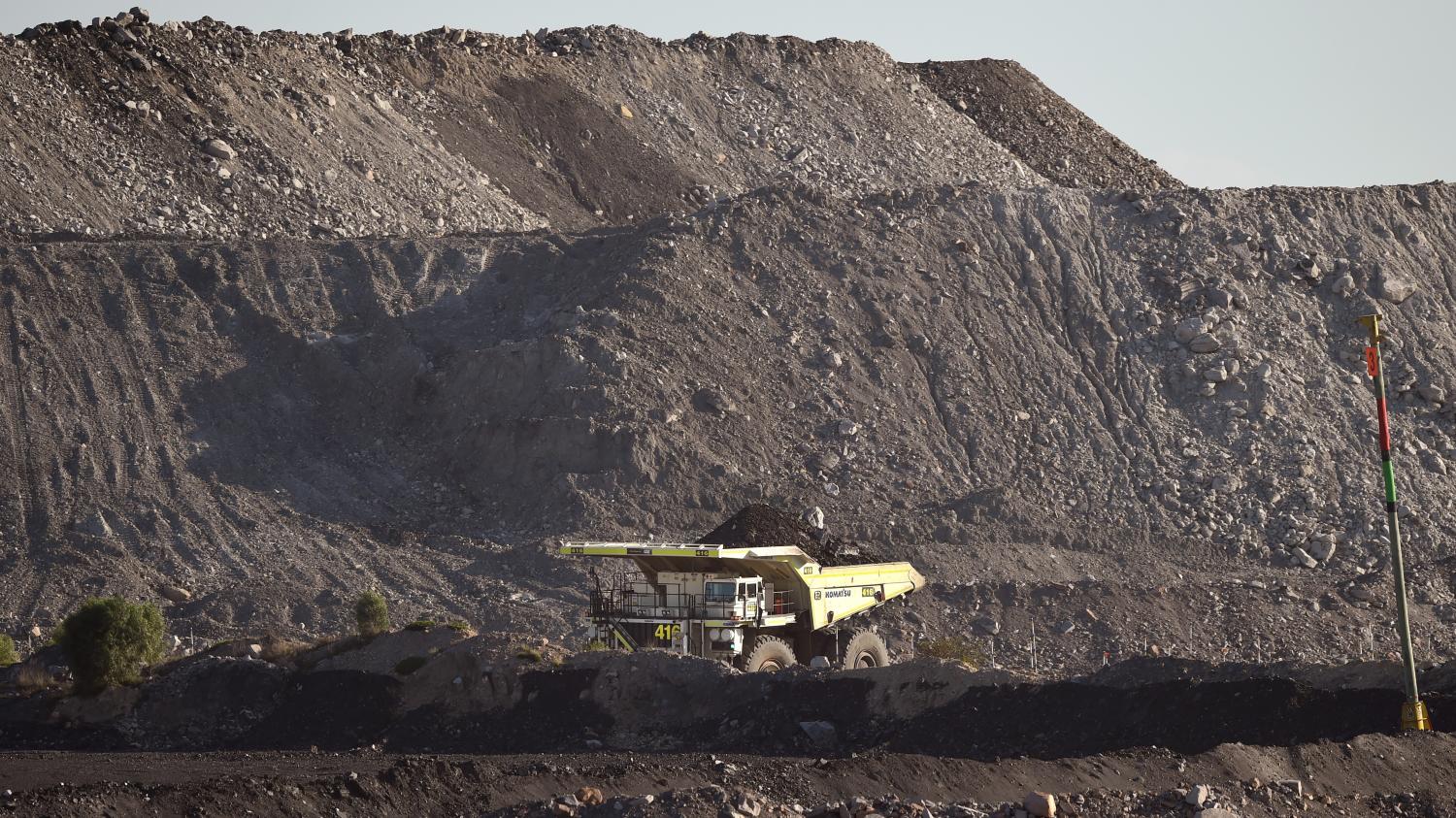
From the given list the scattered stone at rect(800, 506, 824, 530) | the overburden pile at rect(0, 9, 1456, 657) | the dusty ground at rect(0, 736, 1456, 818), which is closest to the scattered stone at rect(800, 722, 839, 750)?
the dusty ground at rect(0, 736, 1456, 818)

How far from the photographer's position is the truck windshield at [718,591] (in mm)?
25062

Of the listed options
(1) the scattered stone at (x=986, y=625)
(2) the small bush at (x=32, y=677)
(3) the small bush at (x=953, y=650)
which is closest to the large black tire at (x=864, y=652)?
(3) the small bush at (x=953, y=650)

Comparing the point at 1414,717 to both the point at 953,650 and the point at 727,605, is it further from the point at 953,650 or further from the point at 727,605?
the point at 953,650

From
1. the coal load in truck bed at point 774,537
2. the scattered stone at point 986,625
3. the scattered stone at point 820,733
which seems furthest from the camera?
the scattered stone at point 986,625

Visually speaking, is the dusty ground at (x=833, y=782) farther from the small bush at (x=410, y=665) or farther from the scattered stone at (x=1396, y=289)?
the scattered stone at (x=1396, y=289)

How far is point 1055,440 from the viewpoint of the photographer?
4262 centimetres

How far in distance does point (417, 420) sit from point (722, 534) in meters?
15.6

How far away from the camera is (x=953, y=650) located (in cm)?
3127

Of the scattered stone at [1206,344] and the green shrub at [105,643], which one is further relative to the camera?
the scattered stone at [1206,344]

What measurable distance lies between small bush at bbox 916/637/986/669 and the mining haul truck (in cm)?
461

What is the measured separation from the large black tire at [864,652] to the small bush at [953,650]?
11.8ft

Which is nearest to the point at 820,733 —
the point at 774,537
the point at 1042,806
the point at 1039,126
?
the point at 774,537

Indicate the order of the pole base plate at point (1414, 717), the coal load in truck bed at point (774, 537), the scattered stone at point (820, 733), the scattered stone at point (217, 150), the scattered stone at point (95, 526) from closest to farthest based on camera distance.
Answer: the pole base plate at point (1414, 717), the scattered stone at point (820, 733), the coal load in truck bed at point (774, 537), the scattered stone at point (95, 526), the scattered stone at point (217, 150)

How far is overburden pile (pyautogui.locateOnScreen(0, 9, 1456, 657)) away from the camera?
37.0m
